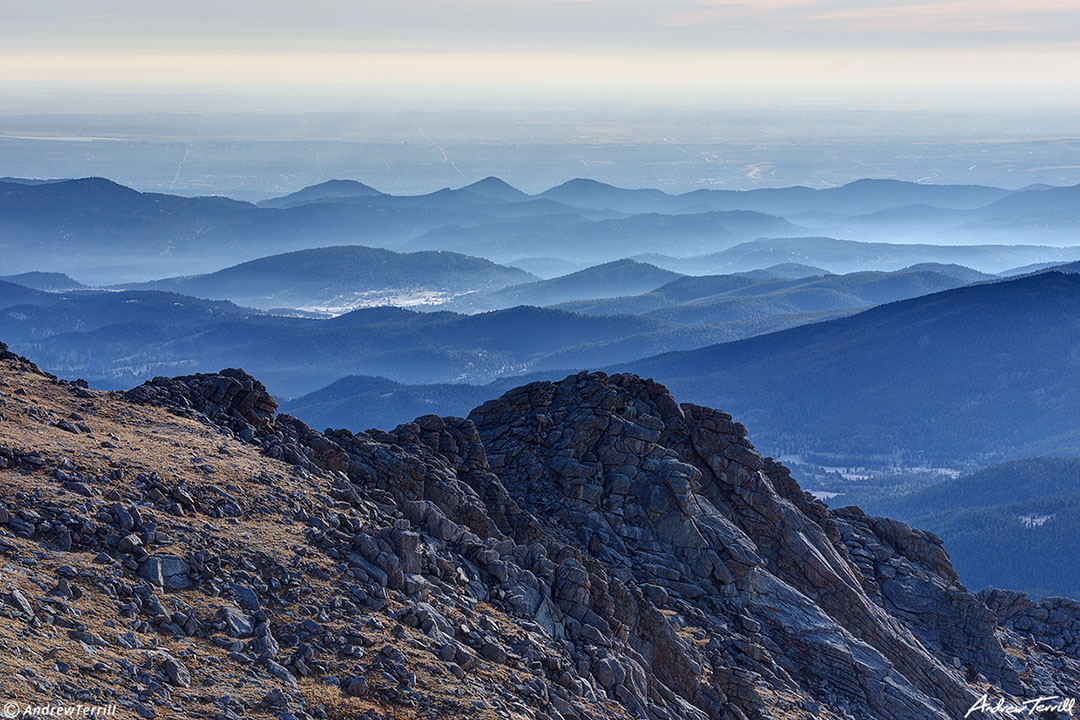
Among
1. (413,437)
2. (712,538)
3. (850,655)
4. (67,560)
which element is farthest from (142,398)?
(850,655)

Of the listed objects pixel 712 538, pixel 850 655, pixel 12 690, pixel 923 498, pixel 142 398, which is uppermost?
pixel 142 398

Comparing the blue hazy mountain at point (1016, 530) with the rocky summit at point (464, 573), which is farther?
the blue hazy mountain at point (1016, 530)

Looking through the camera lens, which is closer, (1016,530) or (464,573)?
(464,573)

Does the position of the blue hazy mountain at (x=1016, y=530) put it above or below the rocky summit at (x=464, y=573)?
below

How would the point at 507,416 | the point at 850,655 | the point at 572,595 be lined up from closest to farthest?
the point at 572,595
the point at 850,655
the point at 507,416

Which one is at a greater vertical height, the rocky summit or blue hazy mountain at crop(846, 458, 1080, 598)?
the rocky summit

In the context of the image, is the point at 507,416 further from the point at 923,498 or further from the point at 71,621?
the point at 923,498

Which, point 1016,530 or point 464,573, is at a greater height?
point 464,573

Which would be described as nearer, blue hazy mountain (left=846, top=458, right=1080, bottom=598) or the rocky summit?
the rocky summit
